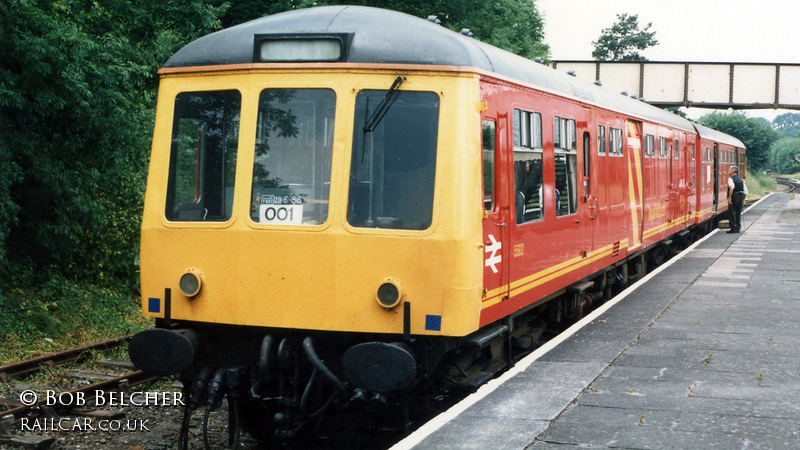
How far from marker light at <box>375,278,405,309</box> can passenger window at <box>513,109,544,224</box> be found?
167 cm

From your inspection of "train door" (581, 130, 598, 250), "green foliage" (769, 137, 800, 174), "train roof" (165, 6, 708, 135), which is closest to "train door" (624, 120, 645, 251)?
"train door" (581, 130, 598, 250)

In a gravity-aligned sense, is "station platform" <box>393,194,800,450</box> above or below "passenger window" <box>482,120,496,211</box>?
below

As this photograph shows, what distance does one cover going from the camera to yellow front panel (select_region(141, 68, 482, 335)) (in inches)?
246

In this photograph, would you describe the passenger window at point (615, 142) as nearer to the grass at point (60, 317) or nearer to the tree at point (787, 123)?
the grass at point (60, 317)

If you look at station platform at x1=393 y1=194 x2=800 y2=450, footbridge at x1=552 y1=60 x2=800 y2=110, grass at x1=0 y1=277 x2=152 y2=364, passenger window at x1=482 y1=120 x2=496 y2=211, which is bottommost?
grass at x1=0 y1=277 x2=152 y2=364

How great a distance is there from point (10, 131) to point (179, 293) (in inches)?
237

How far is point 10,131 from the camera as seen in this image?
1158 centimetres

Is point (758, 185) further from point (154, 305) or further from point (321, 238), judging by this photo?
point (154, 305)

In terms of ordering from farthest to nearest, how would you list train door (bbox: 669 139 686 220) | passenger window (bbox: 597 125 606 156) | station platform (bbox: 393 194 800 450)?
1. train door (bbox: 669 139 686 220)
2. passenger window (bbox: 597 125 606 156)
3. station platform (bbox: 393 194 800 450)

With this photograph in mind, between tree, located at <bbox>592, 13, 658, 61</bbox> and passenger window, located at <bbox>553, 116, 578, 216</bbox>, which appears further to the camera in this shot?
tree, located at <bbox>592, 13, 658, 61</bbox>

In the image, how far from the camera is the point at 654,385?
7043 millimetres

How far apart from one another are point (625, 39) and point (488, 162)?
2868 inches

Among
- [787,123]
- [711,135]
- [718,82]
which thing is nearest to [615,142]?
[711,135]
